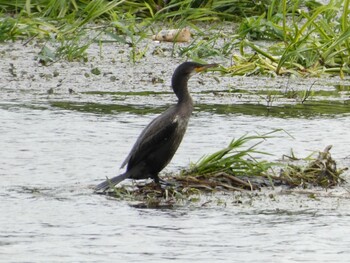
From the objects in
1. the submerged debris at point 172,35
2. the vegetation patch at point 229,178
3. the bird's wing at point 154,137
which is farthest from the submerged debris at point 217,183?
the submerged debris at point 172,35

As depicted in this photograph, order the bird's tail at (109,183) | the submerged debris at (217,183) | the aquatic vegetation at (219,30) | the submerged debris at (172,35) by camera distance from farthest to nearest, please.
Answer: the submerged debris at (172,35)
the aquatic vegetation at (219,30)
the bird's tail at (109,183)
the submerged debris at (217,183)

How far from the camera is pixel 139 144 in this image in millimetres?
8781

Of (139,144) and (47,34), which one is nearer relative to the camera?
(139,144)

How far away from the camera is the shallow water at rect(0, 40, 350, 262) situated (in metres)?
7.35

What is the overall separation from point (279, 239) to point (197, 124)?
3.90 meters

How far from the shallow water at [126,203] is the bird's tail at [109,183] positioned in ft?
0.26

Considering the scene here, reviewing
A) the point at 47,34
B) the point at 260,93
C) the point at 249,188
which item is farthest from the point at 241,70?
the point at 249,188

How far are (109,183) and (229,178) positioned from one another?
31.3 inches

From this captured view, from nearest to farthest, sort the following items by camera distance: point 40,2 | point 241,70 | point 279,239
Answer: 1. point 279,239
2. point 241,70
3. point 40,2

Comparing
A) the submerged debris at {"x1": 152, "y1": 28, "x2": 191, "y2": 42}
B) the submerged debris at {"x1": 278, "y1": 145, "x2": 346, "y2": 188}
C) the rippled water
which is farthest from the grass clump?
→ the submerged debris at {"x1": 278, "y1": 145, "x2": 346, "y2": 188}

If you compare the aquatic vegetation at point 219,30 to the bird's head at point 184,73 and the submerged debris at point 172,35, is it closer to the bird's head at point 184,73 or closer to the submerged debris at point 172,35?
the submerged debris at point 172,35

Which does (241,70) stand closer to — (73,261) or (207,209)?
(207,209)

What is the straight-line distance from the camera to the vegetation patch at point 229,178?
8.66m

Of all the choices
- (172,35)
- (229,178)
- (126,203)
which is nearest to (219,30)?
(172,35)
